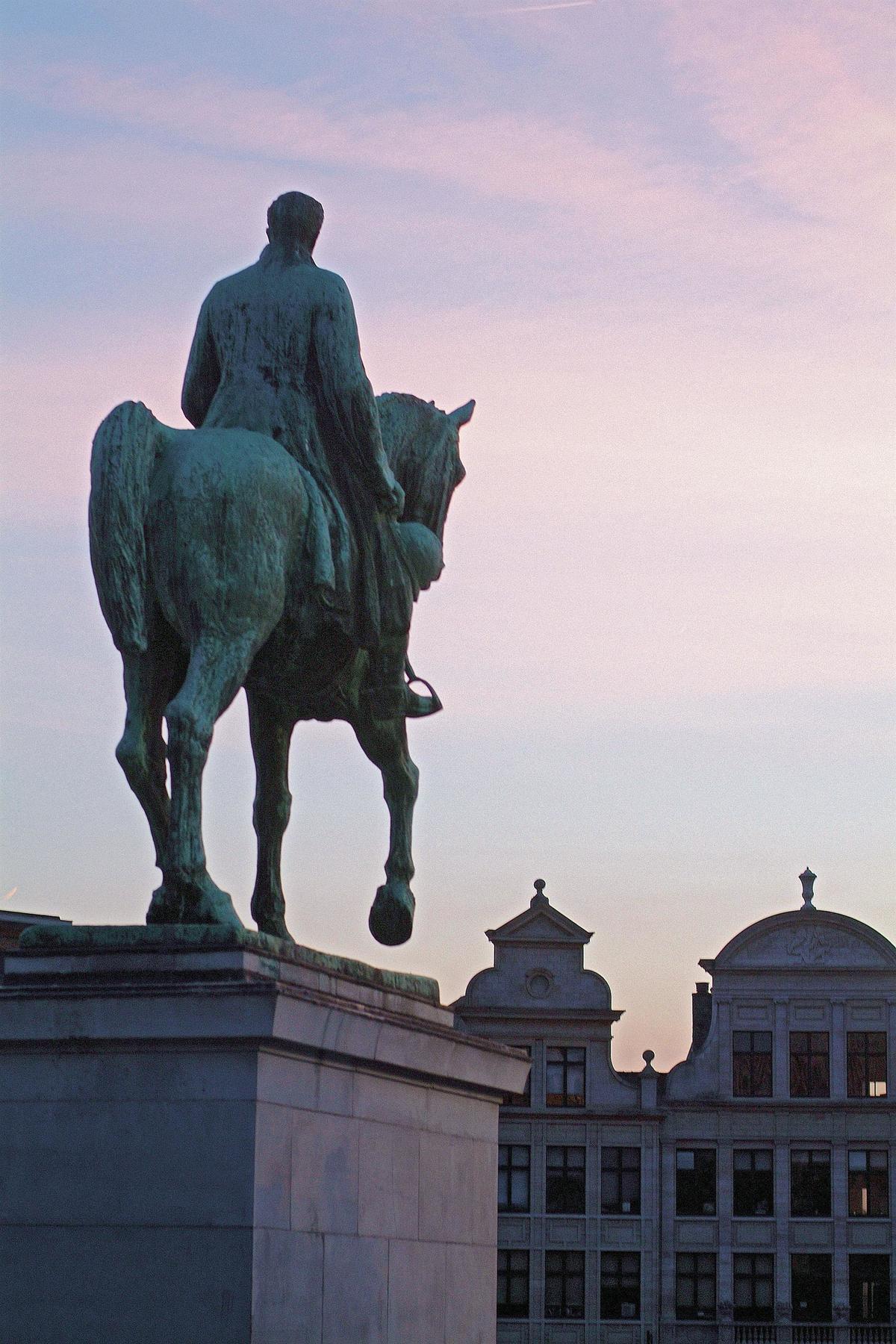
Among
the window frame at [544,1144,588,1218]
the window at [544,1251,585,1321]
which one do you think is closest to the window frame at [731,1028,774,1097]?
the window frame at [544,1144,588,1218]

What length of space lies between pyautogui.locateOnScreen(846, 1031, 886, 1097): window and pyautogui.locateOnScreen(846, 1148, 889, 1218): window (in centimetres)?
129

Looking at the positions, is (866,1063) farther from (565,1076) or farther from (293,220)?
(293,220)

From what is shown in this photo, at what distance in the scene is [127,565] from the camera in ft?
21.4

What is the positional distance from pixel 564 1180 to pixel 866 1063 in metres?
7.06

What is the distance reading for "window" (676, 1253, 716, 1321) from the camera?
4375 cm

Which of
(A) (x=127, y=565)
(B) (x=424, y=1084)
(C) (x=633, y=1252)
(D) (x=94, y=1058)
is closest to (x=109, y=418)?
(A) (x=127, y=565)

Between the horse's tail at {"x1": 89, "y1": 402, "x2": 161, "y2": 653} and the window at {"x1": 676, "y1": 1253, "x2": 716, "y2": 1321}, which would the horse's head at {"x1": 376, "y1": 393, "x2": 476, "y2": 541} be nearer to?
the horse's tail at {"x1": 89, "y1": 402, "x2": 161, "y2": 653}

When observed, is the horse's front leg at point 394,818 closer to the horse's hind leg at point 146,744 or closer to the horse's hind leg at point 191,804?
the horse's hind leg at point 146,744

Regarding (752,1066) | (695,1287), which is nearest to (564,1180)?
(695,1287)

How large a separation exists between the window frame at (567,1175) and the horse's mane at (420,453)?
126 ft

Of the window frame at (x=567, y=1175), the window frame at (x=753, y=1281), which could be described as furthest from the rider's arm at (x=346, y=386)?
the window frame at (x=753, y=1281)

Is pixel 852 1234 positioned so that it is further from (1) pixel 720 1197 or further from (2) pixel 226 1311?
(2) pixel 226 1311

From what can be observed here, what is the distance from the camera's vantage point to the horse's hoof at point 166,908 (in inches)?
250

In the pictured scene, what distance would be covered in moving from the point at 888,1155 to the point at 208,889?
135ft
